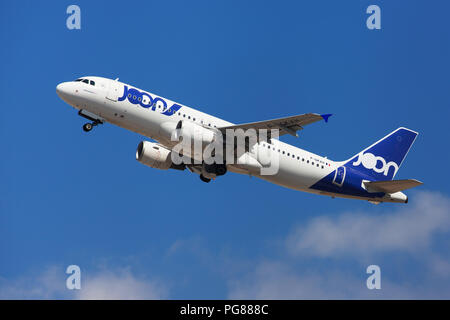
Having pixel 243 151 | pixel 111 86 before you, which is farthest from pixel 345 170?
pixel 111 86

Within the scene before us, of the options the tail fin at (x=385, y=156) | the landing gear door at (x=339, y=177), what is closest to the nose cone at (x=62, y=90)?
the landing gear door at (x=339, y=177)

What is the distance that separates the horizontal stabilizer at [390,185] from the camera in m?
43.5

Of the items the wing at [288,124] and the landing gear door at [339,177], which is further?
the landing gear door at [339,177]

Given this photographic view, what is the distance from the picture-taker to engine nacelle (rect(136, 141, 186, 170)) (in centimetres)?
4562

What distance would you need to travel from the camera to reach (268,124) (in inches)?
1575

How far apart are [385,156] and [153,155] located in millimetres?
16262

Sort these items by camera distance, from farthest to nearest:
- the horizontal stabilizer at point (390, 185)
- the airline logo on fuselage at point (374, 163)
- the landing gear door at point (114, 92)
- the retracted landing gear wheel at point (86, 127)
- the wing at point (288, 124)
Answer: the airline logo on fuselage at point (374, 163) < the horizontal stabilizer at point (390, 185) < the retracted landing gear wheel at point (86, 127) < the landing gear door at point (114, 92) < the wing at point (288, 124)

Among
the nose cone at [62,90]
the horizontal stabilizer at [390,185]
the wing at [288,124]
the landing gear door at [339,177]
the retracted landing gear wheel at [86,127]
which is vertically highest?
the nose cone at [62,90]

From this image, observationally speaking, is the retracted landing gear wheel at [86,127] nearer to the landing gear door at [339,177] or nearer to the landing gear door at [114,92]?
the landing gear door at [114,92]

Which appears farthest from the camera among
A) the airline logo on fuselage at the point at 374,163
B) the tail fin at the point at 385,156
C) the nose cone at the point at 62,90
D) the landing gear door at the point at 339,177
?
the airline logo on fuselage at the point at 374,163

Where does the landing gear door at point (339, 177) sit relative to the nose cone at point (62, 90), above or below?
below

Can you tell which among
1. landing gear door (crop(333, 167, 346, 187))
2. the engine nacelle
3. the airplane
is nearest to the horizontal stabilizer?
the airplane
